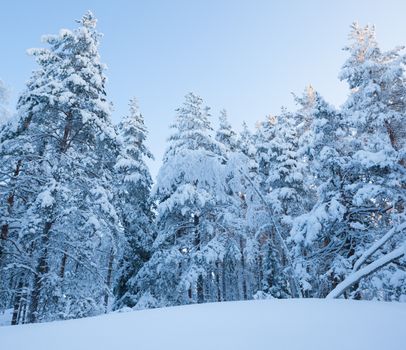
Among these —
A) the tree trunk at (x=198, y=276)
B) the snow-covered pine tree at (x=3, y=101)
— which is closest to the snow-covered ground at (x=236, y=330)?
the tree trunk at (x=198, y=276)

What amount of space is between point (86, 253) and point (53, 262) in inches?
47.3

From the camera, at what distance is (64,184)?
966cm

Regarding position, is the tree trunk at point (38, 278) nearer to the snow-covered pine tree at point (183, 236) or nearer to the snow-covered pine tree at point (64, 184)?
the snow-covered pine tree at point (64, 184)

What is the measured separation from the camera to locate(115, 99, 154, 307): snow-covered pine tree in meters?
15.6

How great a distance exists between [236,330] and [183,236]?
11844mm

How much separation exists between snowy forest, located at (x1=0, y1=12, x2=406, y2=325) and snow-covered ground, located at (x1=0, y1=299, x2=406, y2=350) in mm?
4301

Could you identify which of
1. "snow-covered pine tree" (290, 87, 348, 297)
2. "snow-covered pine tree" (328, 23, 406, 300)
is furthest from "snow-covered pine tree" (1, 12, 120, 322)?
"snow-covered pine tree" (328, 23, 406, 300)

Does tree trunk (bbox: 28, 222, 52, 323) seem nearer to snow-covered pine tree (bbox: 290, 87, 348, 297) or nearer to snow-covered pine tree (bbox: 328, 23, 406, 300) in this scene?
snow-covered pine tree (bbox: 290, 87, 348, 297)

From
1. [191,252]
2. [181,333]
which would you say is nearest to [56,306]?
[191,252]

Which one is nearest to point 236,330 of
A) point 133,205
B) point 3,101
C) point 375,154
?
point 375,154

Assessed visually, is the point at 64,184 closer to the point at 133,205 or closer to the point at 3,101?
the point at 133,205

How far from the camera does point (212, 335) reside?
1.67 meters

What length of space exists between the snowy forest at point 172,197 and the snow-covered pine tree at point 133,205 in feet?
0.36

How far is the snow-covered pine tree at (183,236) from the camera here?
464 inches
